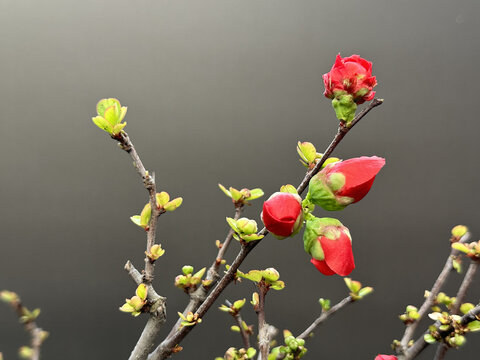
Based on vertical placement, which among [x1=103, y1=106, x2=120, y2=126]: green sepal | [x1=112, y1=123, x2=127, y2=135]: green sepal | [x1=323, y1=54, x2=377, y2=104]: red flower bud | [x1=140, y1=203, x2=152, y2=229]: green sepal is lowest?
[x1=140, y1=203, x2=152, y2=229]: green sepal

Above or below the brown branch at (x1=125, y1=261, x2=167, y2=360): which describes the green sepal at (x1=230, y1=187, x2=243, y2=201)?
above

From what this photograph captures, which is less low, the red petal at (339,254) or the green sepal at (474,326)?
the red petal at (339,254)

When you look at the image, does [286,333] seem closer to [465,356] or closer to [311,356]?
[311,356]

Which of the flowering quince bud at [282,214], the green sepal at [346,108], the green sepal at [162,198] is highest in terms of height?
the green sepal at [346,108]

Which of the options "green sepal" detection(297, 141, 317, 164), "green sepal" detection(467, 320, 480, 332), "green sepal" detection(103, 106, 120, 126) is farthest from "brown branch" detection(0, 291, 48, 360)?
"green sepal" detection(467, 320, 480, 332)

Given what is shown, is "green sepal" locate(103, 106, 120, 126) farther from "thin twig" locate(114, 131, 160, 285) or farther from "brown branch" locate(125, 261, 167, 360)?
"brown branch" locate(125, 261, 167, 360)

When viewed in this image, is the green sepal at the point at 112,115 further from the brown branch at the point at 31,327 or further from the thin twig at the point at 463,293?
the thin twig at the point at 463,293

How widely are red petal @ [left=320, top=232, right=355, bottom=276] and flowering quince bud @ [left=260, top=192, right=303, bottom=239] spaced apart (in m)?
0.03

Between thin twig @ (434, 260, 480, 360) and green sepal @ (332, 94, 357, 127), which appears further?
thin twig @ (434, 260, 480, 360)

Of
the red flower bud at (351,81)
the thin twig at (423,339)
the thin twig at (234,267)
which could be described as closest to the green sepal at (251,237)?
the thin twig at (234,267)

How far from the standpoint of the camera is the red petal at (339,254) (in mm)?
239

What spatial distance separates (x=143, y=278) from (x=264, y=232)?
14 cm

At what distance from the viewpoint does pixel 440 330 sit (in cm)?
34

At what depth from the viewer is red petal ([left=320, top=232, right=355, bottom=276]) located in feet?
0.78
